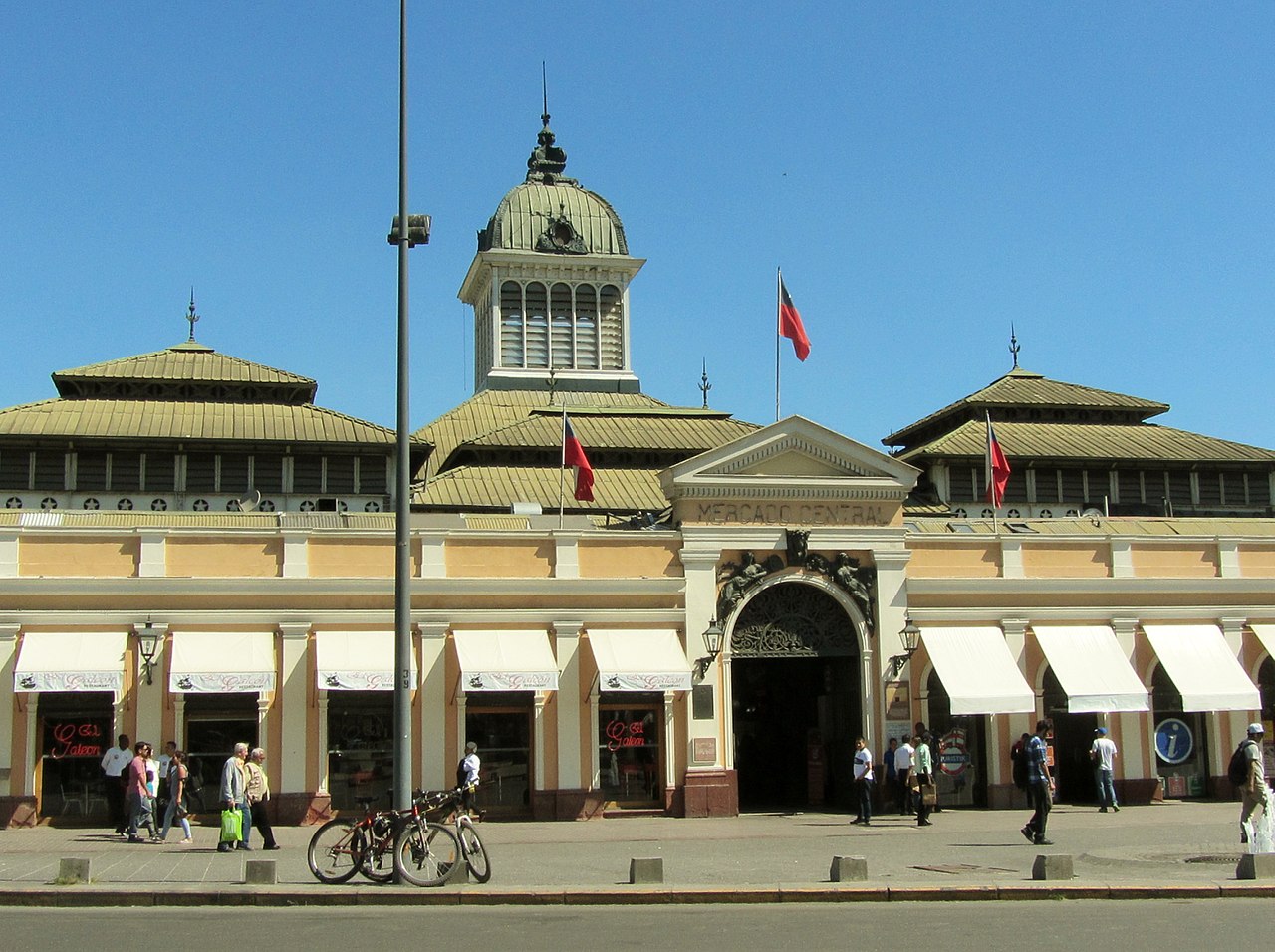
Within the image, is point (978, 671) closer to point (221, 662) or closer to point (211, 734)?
point (221, 662)

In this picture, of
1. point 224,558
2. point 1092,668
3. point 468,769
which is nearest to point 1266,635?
point 1092,668

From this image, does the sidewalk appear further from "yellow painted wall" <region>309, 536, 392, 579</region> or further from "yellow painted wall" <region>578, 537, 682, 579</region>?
"yellow painted wall" <region>309, 536, 392, 579</region>

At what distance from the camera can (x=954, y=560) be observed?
30.9 m

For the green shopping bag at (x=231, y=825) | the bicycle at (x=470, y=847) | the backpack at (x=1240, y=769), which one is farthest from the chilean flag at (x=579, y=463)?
the backpack at (x=1240, y=769)

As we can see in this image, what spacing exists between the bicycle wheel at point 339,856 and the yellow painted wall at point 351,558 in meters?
10.9

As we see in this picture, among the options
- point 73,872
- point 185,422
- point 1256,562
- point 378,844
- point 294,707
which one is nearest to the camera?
point 73,872

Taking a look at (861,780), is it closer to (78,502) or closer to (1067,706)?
(1067,706)

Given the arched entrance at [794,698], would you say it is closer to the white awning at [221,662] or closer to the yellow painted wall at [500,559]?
the yellow painted wall at [500,559]

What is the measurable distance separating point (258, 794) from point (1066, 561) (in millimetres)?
17451

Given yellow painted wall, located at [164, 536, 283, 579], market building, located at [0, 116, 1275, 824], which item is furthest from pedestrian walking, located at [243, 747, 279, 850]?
yellow painted wall, located at [164, 536, 283, 579]

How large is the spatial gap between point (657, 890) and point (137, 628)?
13693 mm

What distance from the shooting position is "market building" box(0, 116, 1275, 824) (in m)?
27.0

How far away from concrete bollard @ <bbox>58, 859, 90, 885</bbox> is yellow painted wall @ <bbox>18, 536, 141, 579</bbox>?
10671 millimetres

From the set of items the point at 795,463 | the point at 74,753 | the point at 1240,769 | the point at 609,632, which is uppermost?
the point at 795,463
